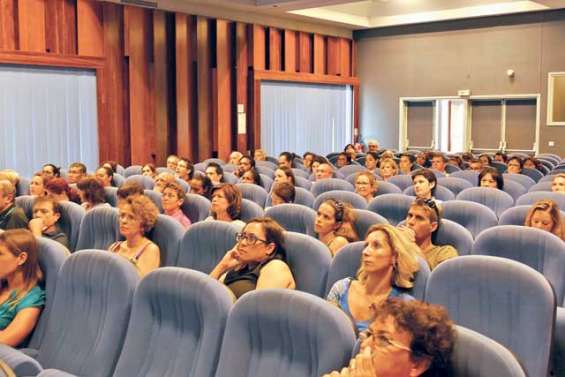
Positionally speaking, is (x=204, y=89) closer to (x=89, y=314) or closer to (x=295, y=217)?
(x=295, y=217)

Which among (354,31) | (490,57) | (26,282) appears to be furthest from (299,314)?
(354,31)

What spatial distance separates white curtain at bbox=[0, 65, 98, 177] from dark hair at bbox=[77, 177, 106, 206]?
4.85 m

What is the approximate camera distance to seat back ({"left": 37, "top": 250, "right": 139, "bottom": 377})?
3.03 meters

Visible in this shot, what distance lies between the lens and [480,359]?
77.2 inches

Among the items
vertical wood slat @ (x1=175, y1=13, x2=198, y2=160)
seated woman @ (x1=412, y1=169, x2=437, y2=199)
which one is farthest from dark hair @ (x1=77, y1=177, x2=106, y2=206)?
vertical wood slat @ (x1=175, y1=13, x2=198, y2=160)

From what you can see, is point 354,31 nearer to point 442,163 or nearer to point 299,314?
point 442,163

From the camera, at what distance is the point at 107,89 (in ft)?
38.0

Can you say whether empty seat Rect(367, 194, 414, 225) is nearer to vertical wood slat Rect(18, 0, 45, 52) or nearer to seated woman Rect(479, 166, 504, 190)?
seated woman Rect(479, 166, 504, 190)

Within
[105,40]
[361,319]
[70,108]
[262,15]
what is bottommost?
[361,319]

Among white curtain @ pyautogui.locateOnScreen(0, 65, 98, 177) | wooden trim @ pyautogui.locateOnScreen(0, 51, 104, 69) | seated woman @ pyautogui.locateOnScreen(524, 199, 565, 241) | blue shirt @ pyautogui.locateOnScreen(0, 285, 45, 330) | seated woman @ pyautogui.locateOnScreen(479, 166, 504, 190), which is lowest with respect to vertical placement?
blue shirt @ pyautogui.locateOnScreen(0, 285, 45, 330)

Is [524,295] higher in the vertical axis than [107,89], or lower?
lower

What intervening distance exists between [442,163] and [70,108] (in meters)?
6.55

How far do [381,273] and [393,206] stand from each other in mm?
2750

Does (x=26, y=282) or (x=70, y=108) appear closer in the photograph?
(x=26, y=282)
